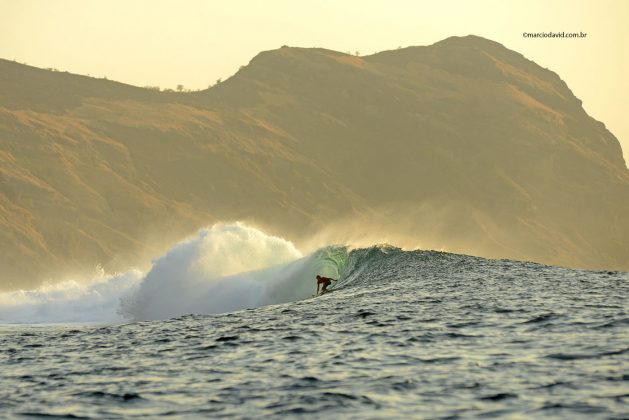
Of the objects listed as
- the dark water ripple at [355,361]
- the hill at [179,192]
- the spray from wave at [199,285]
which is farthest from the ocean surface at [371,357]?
the hill at [179,192]

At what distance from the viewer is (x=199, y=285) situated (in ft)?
141

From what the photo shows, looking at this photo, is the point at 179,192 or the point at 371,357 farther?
the point at 179,192

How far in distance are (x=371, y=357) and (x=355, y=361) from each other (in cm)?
50

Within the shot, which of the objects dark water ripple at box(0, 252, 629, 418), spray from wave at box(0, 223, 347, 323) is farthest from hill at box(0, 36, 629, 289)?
dark water ripple at box(0, 252, 629, 418)

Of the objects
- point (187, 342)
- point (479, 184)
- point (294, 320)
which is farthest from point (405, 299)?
point (479, 184)

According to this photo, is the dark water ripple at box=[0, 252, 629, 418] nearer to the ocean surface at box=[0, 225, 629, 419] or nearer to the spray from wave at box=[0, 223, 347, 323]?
the ocean surface at box=[0, 225, 629, 419]

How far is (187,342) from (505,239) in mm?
164329

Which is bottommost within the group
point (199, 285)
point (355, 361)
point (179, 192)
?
point (355, 361)

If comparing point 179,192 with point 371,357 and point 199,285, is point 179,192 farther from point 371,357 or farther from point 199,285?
point 371,357

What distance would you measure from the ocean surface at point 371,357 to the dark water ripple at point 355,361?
0.04 metres

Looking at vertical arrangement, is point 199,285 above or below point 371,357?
above

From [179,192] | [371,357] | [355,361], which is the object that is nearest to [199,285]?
[371,357]

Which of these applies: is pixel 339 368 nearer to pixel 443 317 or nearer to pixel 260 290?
pixel 443 317

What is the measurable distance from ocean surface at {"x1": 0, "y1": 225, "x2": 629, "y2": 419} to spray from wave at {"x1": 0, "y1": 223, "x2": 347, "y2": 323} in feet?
22.9
